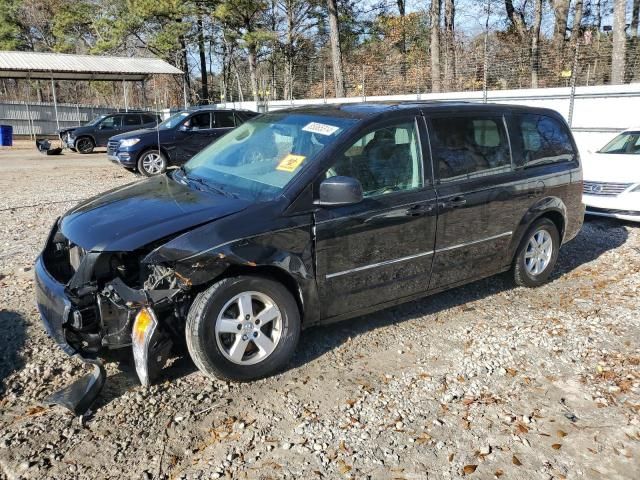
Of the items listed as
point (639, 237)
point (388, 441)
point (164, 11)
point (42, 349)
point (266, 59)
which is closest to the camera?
point (388, 441)

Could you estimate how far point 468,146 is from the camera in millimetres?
4512

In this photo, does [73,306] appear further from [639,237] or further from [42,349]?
[639,237]

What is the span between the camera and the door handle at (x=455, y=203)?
4246 millimetres

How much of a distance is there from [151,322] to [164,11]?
1292 inches

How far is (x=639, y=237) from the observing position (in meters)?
7.30

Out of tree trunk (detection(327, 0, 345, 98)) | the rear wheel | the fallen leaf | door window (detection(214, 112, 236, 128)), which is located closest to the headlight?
door window (detection(214, 112, 236, 128))

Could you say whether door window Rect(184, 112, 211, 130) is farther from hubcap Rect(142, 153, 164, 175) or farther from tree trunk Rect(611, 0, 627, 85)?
tree trunk Rect(611, 0, 627, 85)

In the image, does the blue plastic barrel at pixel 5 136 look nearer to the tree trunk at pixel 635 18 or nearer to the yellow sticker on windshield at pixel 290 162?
the yellow sticker on windshield at pixel 290 162

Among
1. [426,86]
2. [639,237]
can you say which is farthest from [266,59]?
[639,237]

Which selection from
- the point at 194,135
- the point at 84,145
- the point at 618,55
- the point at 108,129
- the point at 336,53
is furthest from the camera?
the point at 336,53

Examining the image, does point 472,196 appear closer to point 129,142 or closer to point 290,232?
point 290,232

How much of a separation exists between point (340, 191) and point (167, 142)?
1077 cm

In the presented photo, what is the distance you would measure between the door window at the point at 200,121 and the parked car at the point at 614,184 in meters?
9.03

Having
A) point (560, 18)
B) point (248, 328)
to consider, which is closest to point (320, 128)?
point (248, 328)
